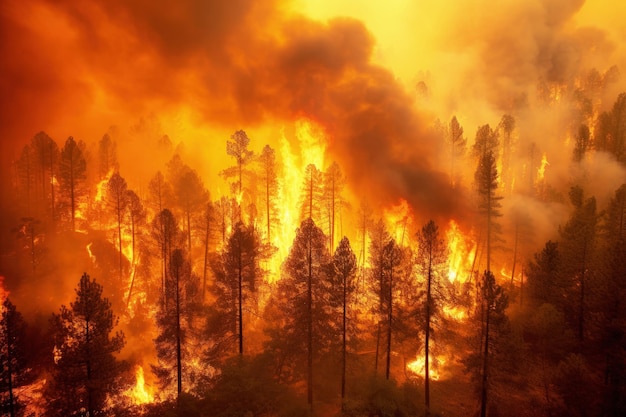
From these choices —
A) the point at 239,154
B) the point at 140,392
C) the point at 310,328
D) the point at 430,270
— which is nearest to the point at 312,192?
the point at 239,154

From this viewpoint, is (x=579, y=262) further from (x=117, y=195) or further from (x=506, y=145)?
(x=117, y=195)

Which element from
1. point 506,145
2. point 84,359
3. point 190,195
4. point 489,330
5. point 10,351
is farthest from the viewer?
point 506,145

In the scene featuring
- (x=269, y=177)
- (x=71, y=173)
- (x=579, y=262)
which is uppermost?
(x=71, y=173)

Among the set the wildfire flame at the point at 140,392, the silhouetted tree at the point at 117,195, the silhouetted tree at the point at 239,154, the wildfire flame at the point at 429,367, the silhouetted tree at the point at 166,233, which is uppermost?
the silhouetted tree at the point at 239,154

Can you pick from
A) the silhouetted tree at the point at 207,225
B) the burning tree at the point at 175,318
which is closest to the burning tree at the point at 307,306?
the burning tree at the point at 175,318

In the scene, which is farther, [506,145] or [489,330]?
[506,145]

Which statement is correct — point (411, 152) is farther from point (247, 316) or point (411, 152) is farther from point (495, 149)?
point (247, 316)

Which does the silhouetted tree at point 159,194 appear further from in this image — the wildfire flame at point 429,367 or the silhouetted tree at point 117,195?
the wildfire flame at point 429,367

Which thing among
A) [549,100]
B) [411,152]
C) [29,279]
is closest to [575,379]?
[411,152]

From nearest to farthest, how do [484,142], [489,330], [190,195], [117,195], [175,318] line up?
[489,330], [175,318], [117,195], [190,195], [484,142]

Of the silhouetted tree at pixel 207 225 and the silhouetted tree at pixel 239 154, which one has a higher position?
the silhouetted tree at pixel 239 154

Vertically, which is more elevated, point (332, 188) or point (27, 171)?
point (27, 171)

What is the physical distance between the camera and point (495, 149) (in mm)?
61188

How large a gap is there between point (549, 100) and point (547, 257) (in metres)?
62.9
